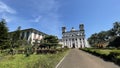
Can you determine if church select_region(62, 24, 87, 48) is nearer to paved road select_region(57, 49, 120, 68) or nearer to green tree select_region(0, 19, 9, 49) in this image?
green tree select_region(0, 19, 9, 49)

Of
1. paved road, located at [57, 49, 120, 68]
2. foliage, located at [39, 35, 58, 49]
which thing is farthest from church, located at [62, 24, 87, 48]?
paved road, located at [57, 49, 120, 68]

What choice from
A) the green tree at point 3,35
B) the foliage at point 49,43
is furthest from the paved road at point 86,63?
the foliage at point 49,43

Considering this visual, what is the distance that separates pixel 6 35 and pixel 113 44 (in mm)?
50592

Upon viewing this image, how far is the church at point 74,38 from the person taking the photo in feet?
392

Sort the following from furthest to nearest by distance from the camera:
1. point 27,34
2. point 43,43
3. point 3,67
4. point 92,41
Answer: point 92,41 < point 27,34 < point 43,43 < point 3,67

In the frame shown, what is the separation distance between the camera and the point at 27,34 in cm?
8762

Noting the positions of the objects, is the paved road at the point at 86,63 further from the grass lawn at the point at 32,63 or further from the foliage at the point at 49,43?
the foliage at the point at 49,43

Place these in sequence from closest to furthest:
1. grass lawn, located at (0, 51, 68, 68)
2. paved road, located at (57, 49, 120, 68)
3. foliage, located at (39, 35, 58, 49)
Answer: grass lawn, located at (0, 51, 68, 68) → paved road, located at (57, 49, 120, 68) → foliage, located at (39, 35, 58, 49)

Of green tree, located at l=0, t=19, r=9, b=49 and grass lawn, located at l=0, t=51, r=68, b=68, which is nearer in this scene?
grass lawn, located at l=0, t=51, r=68, b=68

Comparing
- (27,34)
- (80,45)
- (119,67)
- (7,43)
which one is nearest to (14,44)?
(7,43)

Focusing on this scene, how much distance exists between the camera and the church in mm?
119625

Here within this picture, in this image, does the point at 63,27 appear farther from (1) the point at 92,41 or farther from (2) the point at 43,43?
(2) the point at 43,43

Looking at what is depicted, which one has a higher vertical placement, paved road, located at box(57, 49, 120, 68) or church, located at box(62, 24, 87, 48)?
church, located at box(62, 24, 87, 48)

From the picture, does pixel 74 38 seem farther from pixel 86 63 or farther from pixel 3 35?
pixel 86 63
